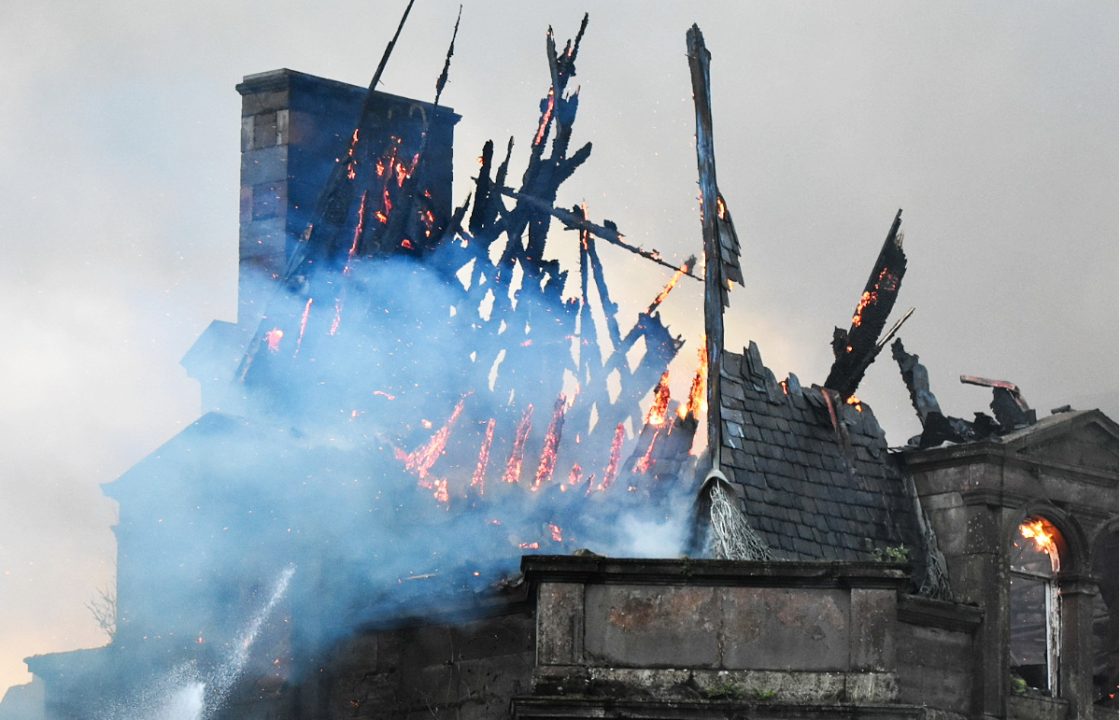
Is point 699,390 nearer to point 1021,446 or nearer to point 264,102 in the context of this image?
point 1021,446

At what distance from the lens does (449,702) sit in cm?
2128

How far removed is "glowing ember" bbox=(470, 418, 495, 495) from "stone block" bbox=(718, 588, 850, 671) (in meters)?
4.88

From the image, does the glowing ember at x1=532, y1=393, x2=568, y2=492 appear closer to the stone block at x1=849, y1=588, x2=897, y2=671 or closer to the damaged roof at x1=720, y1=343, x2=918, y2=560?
the damaged roof at x1=720, y1=343, x2=918, y2=560

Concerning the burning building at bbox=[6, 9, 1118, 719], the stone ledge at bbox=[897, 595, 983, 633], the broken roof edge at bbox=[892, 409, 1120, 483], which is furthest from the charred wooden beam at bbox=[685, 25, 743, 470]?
the broken roof edge at bbox=[892, 409, 1120, 483]

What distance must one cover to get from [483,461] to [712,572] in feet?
17.6

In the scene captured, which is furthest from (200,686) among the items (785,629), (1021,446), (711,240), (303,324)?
(1021,446)

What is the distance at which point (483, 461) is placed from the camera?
24.5 metres

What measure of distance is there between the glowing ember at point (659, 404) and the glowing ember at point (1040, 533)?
4280 millimetres

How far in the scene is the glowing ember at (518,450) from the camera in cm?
2436

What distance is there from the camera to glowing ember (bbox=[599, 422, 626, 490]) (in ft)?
78.5

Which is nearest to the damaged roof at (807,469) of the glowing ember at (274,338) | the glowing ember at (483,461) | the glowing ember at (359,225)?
the glowing ember at (483,461)

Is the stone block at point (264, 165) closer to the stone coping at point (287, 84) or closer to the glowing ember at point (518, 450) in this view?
the stone coping at point (287, 84)

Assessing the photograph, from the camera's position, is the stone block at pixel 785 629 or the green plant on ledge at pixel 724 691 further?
the stone block at pixel 785 629

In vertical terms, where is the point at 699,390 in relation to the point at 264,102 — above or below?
below
